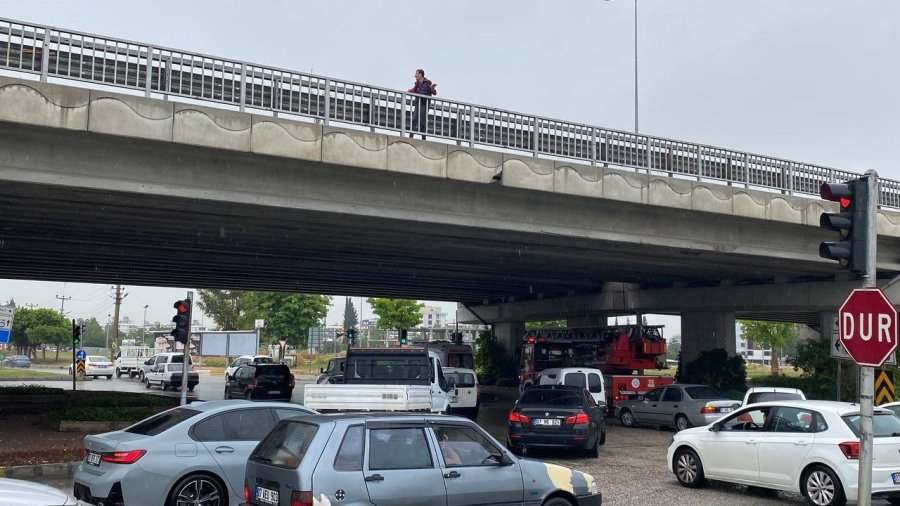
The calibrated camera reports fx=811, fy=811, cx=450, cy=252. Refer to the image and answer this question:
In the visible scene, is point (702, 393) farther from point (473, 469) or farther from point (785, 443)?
point (473, 469)

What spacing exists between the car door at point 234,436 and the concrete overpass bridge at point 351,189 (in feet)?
22.8

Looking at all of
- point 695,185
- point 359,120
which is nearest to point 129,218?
point 359,120

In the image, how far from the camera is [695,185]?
865 inches

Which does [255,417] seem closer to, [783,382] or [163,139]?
[163,139]

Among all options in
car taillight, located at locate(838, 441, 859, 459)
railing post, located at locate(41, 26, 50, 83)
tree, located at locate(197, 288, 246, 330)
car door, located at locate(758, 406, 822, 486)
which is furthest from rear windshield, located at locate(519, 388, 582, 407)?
tree, located at locate(197, 288, 246, 330)

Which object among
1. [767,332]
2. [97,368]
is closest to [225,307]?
[97,368]

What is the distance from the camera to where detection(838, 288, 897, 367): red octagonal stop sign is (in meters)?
7.49

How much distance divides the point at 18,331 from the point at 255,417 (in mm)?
111035

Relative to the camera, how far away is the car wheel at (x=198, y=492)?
9508 mm

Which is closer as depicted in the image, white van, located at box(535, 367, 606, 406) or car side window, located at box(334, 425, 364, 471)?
car side window, located at box(334, 425, 364, 471)

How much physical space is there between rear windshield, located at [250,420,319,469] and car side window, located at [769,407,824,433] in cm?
749

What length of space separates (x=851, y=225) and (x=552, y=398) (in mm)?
9929

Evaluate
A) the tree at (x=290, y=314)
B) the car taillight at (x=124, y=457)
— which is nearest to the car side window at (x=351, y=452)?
the car taillight at (x=124, y=457)

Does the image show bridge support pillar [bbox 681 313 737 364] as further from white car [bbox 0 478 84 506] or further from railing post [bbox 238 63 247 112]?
white car [bbox 0 478 84 506]
